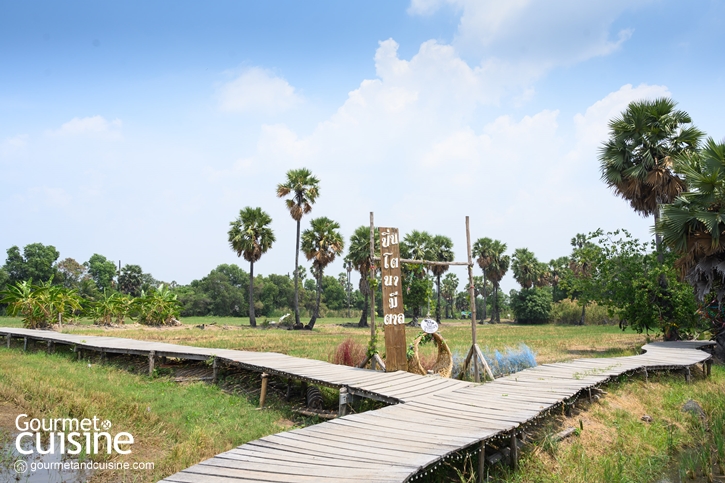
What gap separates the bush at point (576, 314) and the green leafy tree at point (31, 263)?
69.9m

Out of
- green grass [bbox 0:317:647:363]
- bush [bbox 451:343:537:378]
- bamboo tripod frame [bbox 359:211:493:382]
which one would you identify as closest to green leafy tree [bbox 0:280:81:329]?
green grass [bbox 0:317:647:363]

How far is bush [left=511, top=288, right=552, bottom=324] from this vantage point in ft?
206

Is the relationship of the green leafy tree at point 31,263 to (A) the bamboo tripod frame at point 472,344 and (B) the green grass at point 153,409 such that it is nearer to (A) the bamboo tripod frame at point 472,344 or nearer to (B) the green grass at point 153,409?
(B) the green grass at point 153,409

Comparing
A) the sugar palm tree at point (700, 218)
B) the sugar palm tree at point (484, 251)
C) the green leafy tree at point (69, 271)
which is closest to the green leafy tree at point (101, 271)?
the green leafy tree at point (69, 271)

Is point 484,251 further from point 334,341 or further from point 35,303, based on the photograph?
point 35,303

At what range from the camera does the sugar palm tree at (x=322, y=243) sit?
149 ft

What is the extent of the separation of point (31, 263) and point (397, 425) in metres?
83.2

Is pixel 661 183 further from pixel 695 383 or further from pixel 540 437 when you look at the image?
pixel 540 437

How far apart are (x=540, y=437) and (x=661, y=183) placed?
1615 centimetres

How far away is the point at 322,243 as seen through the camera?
45.7m

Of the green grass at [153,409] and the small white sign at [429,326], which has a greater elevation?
the small white sign at [429,326]

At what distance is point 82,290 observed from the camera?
6838 cm

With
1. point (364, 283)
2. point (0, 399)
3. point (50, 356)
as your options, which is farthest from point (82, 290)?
point (0, 399)

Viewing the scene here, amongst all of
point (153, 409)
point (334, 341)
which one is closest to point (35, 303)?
point (334, 341)
